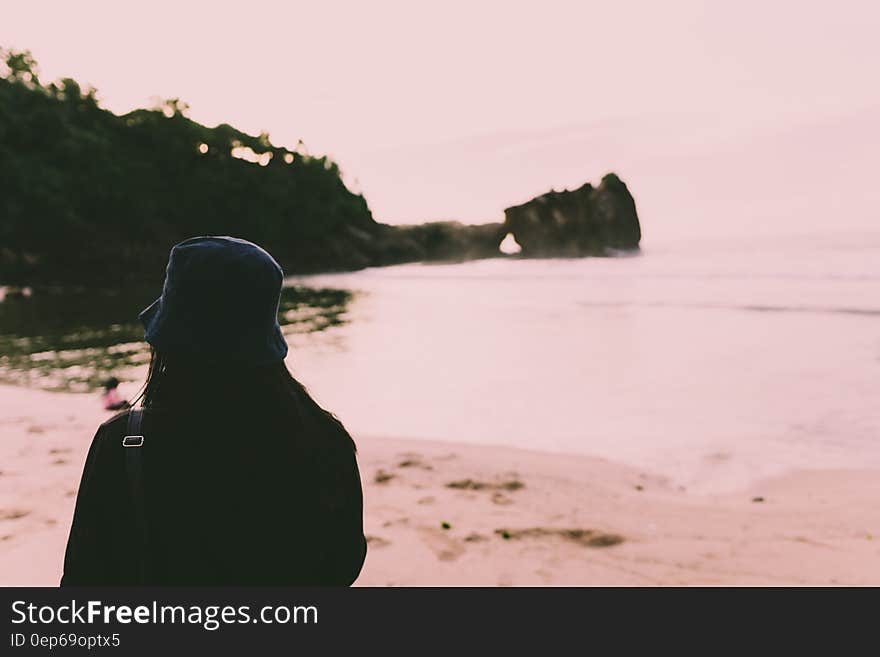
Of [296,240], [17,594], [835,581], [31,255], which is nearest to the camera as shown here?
[17,594]

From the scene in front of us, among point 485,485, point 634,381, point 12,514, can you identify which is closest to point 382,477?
point 485,485

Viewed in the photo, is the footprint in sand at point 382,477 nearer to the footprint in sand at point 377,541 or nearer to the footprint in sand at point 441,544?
the footprint in sand at point 441,544

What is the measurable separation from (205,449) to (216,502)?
160 mm

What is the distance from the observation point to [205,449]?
155 cm

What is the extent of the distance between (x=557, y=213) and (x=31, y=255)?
298 ft

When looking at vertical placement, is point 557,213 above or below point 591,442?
above

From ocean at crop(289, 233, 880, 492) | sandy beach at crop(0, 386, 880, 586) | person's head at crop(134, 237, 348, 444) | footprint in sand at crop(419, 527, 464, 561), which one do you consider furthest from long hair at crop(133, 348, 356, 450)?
ocean at crop(289, 233, 880, 492)

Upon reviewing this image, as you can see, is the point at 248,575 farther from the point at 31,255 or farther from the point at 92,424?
the point at 31,255

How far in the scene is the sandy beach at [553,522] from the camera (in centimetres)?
396

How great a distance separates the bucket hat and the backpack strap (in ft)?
0.67

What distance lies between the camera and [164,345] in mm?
1568

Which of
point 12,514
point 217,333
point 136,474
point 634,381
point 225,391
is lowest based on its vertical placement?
point 634,381

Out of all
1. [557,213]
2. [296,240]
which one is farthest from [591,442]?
[557,213]

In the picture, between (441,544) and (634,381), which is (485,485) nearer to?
(441,544)
